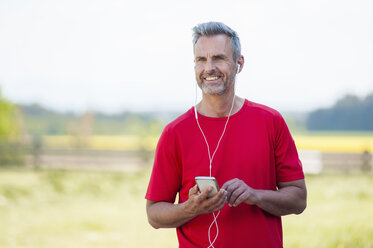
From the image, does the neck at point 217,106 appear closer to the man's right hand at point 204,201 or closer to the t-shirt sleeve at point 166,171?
the t-shirt sleeve at point 166,171

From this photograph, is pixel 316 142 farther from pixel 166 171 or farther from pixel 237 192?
pixel 237 192

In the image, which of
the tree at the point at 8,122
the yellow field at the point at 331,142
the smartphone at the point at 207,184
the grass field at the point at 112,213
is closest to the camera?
the smartphone at the point at 207,184

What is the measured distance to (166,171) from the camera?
1896mm

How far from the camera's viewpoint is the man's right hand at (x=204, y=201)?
1643 mm

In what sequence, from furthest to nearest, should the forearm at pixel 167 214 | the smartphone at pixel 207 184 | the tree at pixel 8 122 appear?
the tree at pixel 8 122 → the forearm at pixel 167 214 → the smartphone at pixel 207 184

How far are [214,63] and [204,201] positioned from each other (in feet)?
1.69

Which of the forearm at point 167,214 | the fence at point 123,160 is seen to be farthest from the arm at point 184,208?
the fence at point 123,160

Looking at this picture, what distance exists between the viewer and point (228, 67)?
1.87 meters

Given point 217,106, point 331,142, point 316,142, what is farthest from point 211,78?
point 331,142

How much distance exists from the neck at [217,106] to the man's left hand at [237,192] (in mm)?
301

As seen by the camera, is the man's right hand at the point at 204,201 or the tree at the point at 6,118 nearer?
the man's right hand at the point at 204,201

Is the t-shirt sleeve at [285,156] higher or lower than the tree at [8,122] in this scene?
lower

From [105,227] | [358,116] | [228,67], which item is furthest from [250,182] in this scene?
[358,116]

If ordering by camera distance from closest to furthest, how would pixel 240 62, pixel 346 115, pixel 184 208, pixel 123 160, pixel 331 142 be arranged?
pixel 184 208
pixel 240 62
pixel 123 160
pixel 346 115
pixel 331 142
